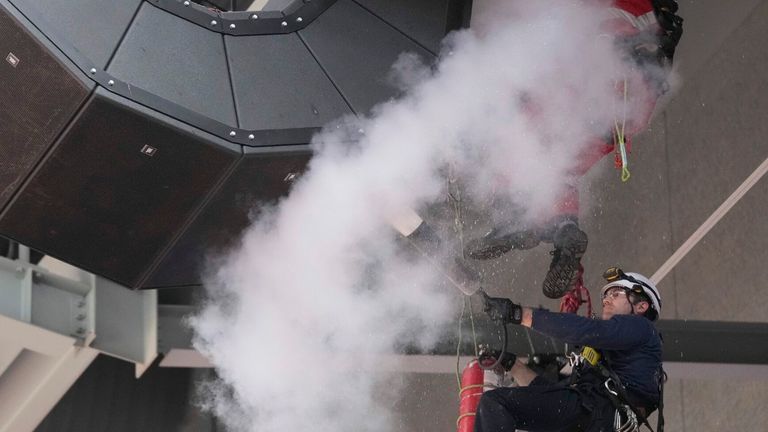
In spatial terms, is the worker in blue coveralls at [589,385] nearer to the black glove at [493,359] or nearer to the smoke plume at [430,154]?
the black glove at [493,359]

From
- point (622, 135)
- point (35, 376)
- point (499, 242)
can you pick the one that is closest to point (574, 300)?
point (499, 242)

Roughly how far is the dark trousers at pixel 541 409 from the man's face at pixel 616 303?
45 centimetres

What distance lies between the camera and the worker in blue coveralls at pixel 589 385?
440 cm

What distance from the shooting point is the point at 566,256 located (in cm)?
532

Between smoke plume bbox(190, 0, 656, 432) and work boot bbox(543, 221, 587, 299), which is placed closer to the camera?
smoke plume bbox(190, 0, 656, 432)

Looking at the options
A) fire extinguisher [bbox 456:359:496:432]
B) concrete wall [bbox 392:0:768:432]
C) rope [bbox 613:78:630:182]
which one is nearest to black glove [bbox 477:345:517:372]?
fire extinguisher [bbox 456:359:496:432]

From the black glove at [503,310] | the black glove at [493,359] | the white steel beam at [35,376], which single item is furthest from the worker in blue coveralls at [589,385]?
the white steel beam at [35,376]

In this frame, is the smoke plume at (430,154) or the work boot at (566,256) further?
the work boot at (566,256)

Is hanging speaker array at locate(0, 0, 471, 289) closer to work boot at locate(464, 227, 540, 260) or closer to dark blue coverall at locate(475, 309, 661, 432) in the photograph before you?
work boot at locate(464, 227, 540, 260)

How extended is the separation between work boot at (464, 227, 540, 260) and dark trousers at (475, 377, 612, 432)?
1.05m

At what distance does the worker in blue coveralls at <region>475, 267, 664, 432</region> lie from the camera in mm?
4402

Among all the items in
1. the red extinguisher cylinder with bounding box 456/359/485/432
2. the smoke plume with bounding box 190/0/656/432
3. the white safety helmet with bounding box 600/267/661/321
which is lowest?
the red extinguisher cylinder with bounding box 456/359/485/432

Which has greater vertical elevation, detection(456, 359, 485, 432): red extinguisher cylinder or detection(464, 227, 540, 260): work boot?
detection(464, 227, 540, 260): work boot

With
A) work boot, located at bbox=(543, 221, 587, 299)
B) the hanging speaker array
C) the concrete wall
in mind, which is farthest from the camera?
the concrete wall
